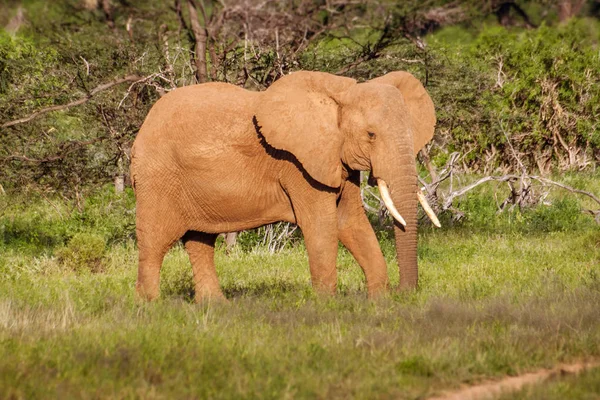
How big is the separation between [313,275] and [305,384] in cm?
296

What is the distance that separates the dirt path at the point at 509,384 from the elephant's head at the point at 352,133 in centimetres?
211

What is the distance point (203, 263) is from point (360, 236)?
5.28 feet

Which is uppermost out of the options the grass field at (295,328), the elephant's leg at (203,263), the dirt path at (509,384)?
the elephant's leg at (203,263)

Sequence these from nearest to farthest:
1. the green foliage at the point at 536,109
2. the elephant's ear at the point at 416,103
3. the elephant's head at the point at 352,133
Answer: the elephant's head at the point at 352,133, the elephant's ear at the point at 416,103, the green foliage at the point at 536,109

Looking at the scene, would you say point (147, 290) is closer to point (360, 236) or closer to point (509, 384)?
point (360, 236)

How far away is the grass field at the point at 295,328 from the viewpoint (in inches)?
237

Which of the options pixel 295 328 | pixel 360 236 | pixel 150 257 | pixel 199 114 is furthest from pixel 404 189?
pixel 150 257

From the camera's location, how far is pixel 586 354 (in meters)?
6.92

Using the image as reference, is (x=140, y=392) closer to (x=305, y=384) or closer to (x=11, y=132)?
(x=305, y=384)

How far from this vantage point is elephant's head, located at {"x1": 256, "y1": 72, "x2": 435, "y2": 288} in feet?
27.7

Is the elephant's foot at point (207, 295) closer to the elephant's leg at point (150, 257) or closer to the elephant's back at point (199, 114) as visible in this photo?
the elephant's leg at point (150, 257)

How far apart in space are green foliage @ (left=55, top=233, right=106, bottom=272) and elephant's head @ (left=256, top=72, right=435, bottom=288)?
4089 mm

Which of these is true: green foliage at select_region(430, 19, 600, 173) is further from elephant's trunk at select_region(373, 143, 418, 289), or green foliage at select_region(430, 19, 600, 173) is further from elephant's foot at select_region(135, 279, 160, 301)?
elephant's trunk at select_region(373, 143, 418, 289)

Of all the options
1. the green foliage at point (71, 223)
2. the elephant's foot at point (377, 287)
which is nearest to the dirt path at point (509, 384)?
the elephant's foot at point (377, 287)
